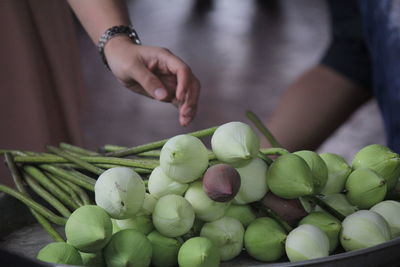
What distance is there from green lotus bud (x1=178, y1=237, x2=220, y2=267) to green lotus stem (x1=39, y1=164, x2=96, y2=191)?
0.19 metres

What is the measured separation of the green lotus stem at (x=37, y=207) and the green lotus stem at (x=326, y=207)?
0.26m

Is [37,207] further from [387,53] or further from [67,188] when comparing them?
[387,53]

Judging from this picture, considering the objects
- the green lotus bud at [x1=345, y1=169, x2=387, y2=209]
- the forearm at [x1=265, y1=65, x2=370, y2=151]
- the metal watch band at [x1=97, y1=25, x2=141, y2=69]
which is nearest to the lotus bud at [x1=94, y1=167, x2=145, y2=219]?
the green lotus bud at [x1=345, y1=169, x2=387, y2=209]

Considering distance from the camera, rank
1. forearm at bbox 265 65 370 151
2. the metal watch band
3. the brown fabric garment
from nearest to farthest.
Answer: the metal watch band
the brown fabric garment
forearm at bbox 265 65 370 151

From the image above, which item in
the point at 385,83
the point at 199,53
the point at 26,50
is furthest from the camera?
the point at 199,53

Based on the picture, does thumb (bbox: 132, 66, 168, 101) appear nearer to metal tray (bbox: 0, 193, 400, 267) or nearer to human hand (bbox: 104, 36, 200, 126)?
human hand (bbox: 104, 36, 200, 126)

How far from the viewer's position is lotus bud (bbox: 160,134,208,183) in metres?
0.64

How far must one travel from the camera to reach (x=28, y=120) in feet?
4.30

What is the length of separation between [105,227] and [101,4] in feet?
1.78

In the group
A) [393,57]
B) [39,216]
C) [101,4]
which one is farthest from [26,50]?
[393,57]

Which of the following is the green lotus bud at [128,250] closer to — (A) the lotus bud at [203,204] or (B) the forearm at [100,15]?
(A) the lotus bud at [203,204]

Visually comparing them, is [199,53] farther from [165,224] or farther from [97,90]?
[165,224]

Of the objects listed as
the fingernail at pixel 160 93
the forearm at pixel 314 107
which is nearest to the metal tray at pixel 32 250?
the fingernail at pixel 160 93

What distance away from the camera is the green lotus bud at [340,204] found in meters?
0.69
